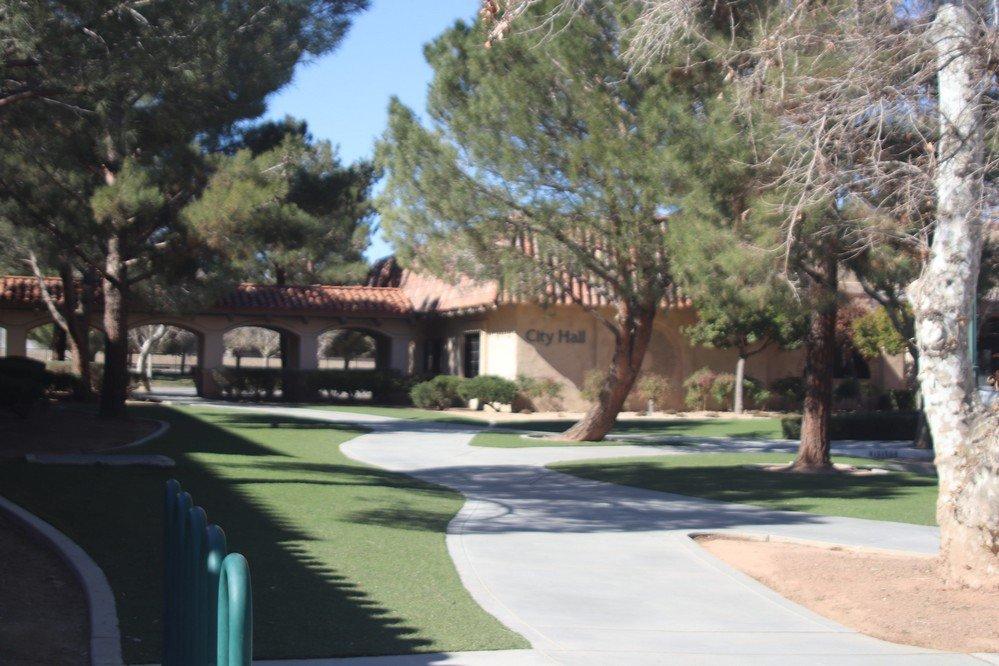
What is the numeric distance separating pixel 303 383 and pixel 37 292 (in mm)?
8825

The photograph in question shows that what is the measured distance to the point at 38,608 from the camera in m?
6.86

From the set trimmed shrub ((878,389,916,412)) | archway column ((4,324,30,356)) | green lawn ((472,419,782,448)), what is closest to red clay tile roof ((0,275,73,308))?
archway column ((4,324,30,356))

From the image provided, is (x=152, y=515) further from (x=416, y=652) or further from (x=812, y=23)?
(x=812, y=23)

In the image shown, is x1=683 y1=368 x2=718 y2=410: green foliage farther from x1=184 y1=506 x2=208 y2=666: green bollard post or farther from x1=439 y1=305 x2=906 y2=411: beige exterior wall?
x1=184 y1=506 x2=208 y2=666: green bollard post

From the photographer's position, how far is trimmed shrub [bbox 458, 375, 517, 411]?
31188 mm

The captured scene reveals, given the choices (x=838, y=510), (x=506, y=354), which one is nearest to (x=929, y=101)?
(x=838, y=510)

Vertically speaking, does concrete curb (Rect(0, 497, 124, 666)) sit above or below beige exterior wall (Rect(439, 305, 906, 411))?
below

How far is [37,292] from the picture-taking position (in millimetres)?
32312

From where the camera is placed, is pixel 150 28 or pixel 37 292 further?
pixel 37 292

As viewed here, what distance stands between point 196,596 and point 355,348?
49139mm

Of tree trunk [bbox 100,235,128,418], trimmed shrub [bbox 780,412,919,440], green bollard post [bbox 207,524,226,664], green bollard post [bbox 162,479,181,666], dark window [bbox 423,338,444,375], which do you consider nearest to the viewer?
green bollard post [bbox 207,524,226,664]

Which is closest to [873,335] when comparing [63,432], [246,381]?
[246,381]

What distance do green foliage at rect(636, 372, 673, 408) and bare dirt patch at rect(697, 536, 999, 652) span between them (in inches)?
876

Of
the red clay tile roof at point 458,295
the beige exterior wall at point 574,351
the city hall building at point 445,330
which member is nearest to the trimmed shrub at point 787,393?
the city hall building at point 445,330
